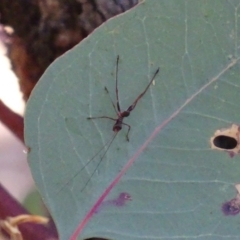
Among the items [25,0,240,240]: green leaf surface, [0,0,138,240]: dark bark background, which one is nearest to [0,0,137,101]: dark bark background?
[0,0,138,240]: dark bark background

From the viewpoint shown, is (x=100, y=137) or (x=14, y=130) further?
(x=14, y=130)

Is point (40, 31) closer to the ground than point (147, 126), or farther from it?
farther from it

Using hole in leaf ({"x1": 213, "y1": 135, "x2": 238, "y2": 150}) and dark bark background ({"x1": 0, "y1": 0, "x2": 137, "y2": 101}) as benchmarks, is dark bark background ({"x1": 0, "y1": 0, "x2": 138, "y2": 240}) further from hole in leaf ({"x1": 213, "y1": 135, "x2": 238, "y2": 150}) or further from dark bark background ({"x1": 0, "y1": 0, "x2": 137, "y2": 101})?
hole in leaf ({"x1": 213, "y1": 135, "x2": 238, "y2": 150})

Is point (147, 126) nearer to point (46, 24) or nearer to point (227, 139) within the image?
point (227, 139)

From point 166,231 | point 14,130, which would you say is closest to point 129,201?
point 166,231

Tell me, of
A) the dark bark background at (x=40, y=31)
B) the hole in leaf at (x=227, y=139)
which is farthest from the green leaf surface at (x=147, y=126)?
the dark bark background at (x=40, y=31)

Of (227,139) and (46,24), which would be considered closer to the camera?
(227,139)

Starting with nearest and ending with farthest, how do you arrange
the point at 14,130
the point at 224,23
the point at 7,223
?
the point at 224,23
the point at 7,223
the point at 14,130

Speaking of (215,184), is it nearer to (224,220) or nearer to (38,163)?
(224,220)

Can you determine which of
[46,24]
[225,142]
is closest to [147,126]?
[225,142]
